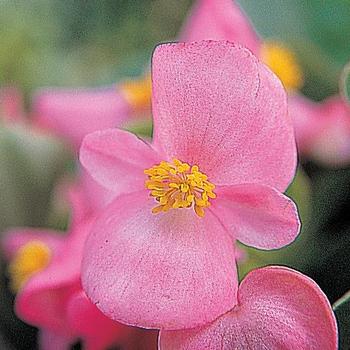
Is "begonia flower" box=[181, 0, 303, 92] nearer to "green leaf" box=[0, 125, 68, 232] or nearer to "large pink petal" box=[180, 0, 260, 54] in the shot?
"large pink petal" box=[180, 0, 260, 54]

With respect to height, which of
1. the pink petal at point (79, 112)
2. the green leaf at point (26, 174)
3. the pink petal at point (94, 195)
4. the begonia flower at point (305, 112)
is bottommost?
the green leaf at point (26, 174)

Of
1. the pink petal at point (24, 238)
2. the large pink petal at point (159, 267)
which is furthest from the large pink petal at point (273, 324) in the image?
the pink petal at point (24, 238)

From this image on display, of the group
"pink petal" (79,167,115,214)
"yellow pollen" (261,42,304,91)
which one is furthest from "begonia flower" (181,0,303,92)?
"pink petal" (79,167,115,214)

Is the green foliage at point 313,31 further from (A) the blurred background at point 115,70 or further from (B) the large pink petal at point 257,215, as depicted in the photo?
(B) the large pink petal at point 257,215

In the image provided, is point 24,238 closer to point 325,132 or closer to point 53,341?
point 53,341

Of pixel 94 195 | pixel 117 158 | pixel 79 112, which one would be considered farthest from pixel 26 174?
pixel 117 158

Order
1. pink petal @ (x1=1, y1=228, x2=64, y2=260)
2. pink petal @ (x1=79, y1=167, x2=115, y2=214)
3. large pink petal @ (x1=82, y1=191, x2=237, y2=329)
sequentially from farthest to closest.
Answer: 1. pink petal @ (x1=1, y1=228, x2=64, y2=260)
2. pink petal @ (x1=79, y1=167, x2=115, y2=214)
3. large pink petal @ (x1=82, y1=191, x2=237, y2=329)
